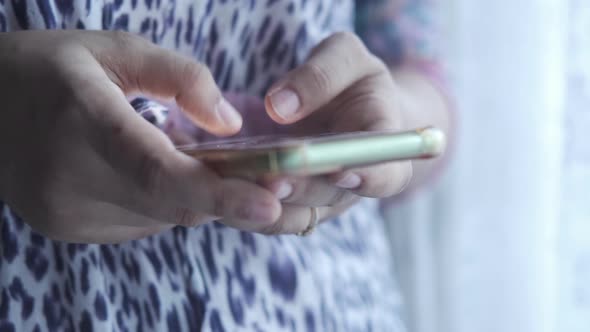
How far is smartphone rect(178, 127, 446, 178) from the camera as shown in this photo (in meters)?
0.23

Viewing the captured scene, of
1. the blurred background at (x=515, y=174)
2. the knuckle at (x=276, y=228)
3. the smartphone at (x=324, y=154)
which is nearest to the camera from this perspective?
the smartphone at (x=324, y=154)

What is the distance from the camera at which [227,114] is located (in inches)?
13.9

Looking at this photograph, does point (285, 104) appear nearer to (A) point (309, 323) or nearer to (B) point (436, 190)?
(A) point (309, 323)

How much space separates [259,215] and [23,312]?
0.68ft

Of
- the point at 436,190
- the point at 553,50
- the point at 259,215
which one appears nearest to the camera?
the point at 259,215

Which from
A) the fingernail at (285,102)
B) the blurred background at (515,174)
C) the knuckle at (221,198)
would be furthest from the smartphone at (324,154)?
the blurred background at (515,174)

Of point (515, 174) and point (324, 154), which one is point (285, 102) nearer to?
point (324, 154)

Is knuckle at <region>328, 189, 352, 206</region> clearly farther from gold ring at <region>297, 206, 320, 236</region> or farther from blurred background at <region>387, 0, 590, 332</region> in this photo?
blurred background at <region>387, 0, 590, 332</region>

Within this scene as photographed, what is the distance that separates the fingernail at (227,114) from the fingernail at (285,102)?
33mm

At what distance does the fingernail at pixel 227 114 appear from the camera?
349mm

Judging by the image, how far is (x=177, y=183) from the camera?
26 cm

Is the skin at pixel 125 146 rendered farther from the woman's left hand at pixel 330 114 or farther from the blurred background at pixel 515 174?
the blurred background at pixel 515 174

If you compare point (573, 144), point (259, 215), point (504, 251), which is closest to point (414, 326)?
point (504, 251)

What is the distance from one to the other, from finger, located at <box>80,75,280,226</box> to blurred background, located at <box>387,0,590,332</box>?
51 cm
